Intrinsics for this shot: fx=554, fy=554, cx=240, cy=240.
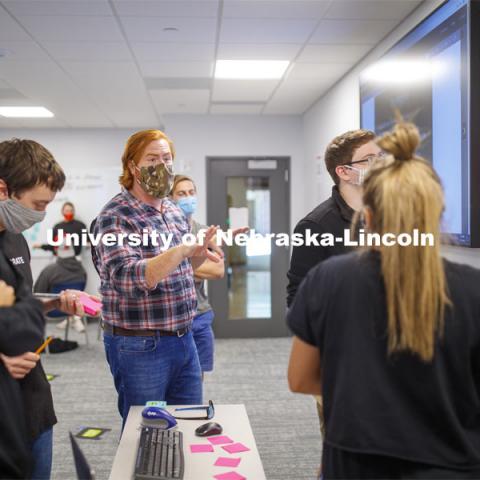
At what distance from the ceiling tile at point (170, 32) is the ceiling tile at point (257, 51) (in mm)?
206

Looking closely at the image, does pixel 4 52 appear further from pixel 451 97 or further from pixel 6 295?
pixel 6 295

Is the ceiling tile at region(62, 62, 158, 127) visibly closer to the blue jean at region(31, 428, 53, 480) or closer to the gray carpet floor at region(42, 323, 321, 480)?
the gray carpet floor at region(42, 323, 321, 480)

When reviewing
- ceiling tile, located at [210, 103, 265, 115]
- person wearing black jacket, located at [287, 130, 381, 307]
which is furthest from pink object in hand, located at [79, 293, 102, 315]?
ceiling tile, located at [210, 103, 265, 115]

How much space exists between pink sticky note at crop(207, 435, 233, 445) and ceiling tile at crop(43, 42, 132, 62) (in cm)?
283

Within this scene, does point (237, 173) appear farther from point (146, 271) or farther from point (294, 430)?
point (146, 271)

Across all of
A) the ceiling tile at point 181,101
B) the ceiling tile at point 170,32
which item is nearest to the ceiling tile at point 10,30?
the ceiling tile at point 170,32

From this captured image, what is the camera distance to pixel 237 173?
6254 millimetres

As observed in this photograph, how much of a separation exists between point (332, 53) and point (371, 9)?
80 cm

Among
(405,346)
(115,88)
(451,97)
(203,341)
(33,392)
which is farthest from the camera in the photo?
(115,88)

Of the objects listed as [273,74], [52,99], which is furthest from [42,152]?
[52,99]

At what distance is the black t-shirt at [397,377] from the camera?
41.2 inches

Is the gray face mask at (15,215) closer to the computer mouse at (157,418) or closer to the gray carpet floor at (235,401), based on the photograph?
the computer mouse at (157,418)

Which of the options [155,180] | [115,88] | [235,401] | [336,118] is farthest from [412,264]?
[115,88]

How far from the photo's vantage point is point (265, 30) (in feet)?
11.4
